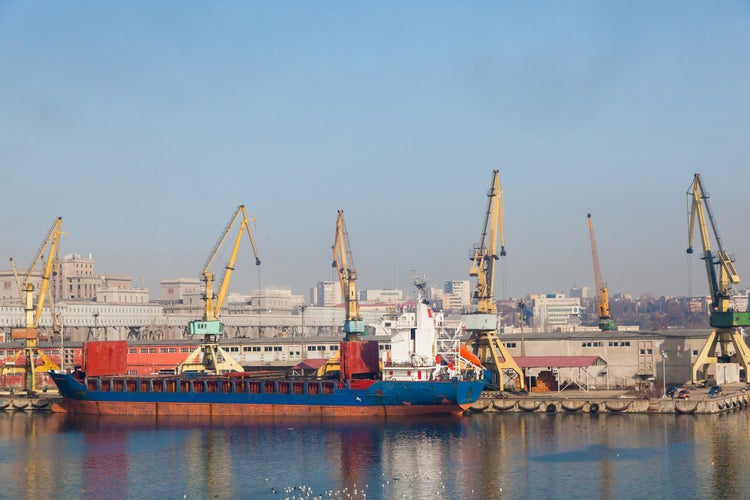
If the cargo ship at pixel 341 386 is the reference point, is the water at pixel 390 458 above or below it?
below

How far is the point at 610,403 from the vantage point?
71.9 metres

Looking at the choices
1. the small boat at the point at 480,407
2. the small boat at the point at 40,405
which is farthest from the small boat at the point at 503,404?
the small boat at the point at 40,405

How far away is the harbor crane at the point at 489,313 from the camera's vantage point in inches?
3223

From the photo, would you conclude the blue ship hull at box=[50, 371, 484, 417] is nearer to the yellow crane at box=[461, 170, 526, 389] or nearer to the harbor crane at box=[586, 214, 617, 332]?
the yellow crane at box=[461, 170, 526, 389]

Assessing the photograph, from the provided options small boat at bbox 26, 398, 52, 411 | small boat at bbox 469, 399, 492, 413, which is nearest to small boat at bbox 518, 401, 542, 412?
small boat at bbox 469, 399, 492, 413

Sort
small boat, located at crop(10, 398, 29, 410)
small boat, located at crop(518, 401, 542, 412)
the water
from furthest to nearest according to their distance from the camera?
1. small boat, located at crop(10, 398, 29, 410)
2. small boat, located at crop(518, 401, 542, 412)
3. the water

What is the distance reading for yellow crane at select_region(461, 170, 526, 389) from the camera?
269ft

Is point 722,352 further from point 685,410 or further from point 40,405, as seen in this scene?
point 40,405

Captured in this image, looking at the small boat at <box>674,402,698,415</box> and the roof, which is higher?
the roof

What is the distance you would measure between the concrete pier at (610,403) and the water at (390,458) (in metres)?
1.42

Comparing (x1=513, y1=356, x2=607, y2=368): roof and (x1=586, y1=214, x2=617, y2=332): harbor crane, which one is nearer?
(x1=513, y1=356, x2=607, y2=368): roof

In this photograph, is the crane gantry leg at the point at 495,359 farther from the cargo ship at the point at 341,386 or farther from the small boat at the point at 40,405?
the small boat at the point at 40,405

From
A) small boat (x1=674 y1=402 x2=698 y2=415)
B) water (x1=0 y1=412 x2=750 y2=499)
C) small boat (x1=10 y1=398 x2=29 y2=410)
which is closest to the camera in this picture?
water (x1=0 y1=412 x2=750 y2=499)

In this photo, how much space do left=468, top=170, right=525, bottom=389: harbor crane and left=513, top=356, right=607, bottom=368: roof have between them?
150 centimetres
